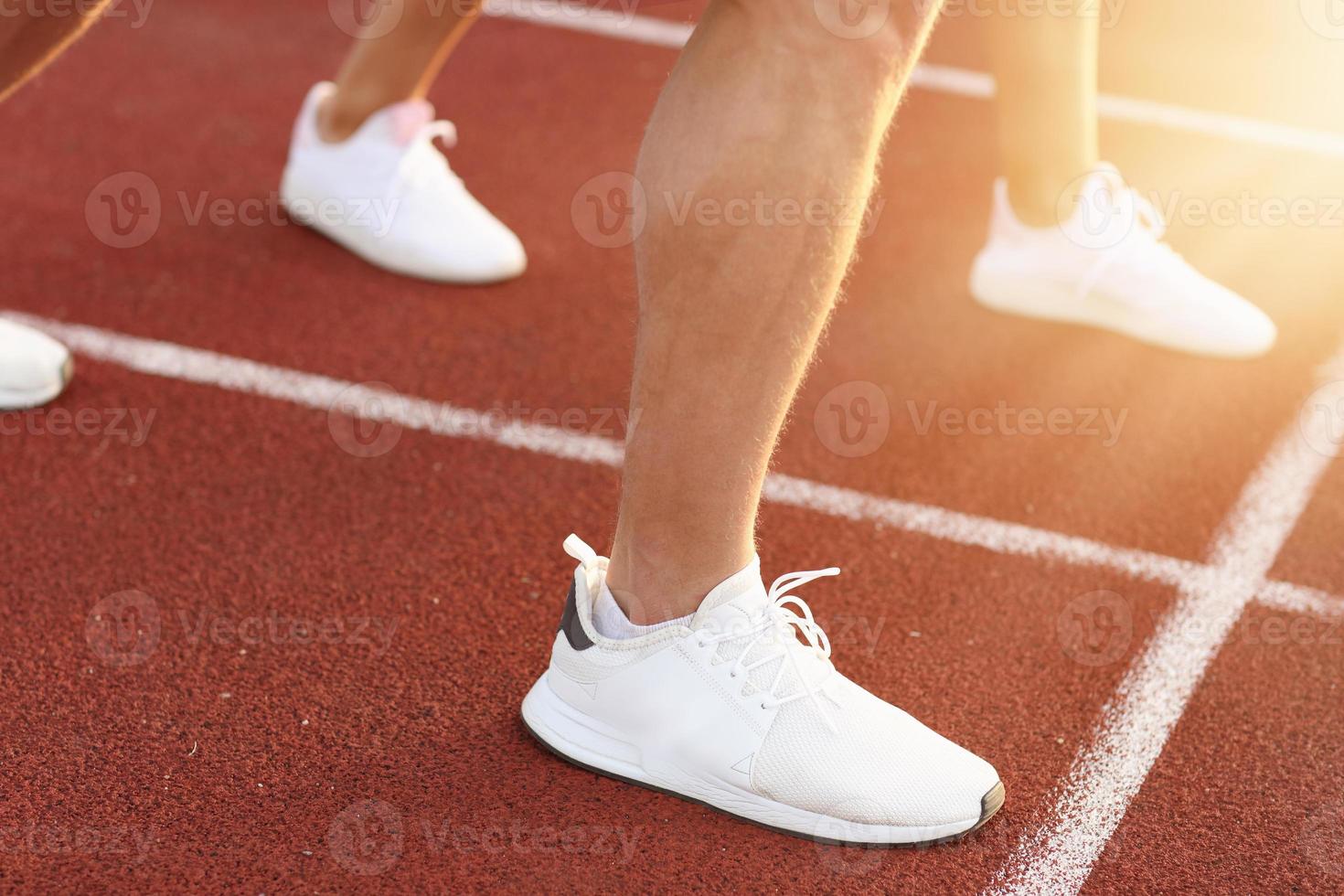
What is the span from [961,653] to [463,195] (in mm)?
1554

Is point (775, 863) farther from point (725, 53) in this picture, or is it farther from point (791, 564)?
point (725, 53)

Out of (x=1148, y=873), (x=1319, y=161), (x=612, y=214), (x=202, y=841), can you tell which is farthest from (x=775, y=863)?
(x=1319, y=161)

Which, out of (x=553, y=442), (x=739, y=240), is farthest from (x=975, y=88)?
(x=739, y=240)

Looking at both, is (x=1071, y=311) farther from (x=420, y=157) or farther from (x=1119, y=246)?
(x=420, y=157)

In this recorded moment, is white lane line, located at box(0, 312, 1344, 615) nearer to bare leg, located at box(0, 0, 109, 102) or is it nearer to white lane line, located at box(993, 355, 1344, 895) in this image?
white lane line, located at box(993, 355, 1344, 895)

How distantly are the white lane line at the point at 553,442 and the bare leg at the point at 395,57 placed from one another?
0.64 meters

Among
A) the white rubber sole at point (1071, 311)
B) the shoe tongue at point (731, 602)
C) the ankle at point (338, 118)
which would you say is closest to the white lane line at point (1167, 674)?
the white rubber sole at point (1071, 311)

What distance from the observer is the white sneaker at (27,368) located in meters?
2.33

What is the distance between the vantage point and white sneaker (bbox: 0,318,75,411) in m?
2.33

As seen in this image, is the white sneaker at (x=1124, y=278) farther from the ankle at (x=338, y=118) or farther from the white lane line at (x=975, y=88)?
the ankle at (x=338, y=118)

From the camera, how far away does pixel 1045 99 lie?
2.60 meters

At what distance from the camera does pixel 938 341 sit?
2785 mm

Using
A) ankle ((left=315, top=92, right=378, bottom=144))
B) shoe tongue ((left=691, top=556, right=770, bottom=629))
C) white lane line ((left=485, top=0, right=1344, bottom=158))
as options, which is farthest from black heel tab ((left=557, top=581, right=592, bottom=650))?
white lane line ((left=485, top=0, right=1344, bottom=158))

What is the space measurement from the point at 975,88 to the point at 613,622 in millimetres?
2958
